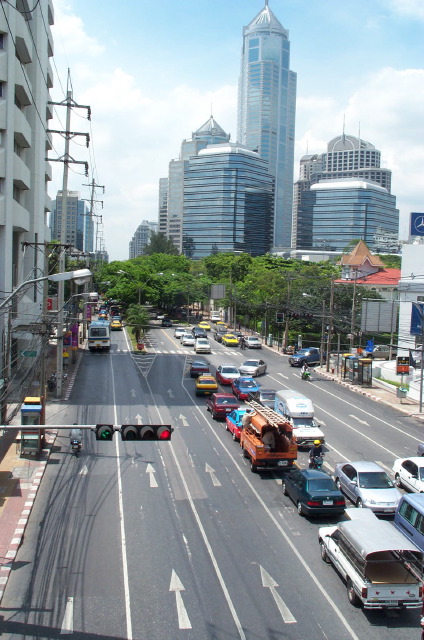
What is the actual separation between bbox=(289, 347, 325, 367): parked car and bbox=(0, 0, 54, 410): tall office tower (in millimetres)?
22403

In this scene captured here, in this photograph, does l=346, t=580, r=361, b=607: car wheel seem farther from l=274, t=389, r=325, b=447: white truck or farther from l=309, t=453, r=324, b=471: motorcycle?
l=274, t=389, r=325, b=447: white truck

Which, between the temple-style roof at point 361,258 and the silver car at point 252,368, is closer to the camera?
the silver car at point 252,368

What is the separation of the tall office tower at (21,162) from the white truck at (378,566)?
15448 millimetres

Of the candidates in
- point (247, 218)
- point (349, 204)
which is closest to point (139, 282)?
point (247, 218)

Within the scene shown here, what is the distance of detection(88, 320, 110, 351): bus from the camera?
2199 inches

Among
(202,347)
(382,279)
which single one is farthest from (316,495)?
(382,279)

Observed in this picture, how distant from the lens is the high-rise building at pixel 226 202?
183 metres

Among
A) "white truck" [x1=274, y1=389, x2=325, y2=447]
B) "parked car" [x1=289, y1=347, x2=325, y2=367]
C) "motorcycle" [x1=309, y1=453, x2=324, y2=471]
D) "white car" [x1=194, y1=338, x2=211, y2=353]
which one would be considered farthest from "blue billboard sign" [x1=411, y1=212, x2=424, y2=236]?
"motorcycle" [x1=309, y1=453, x2=324, y2=471]

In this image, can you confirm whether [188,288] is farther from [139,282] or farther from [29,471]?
[29,471]

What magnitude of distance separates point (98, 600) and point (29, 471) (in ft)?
33.6

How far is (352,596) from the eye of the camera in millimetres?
13727

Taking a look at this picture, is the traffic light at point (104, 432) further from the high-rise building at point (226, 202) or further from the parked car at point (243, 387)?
the high-rise building at point (226, 202)

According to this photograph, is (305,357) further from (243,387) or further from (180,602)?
(180,602)

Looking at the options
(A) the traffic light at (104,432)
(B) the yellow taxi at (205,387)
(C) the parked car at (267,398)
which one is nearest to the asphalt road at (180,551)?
(A) the traffic light at (104,432)
